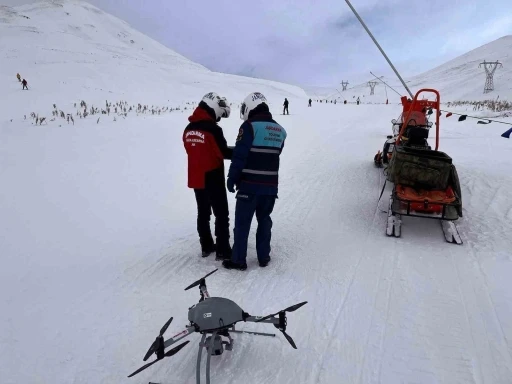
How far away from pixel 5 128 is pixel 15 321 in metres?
8.79

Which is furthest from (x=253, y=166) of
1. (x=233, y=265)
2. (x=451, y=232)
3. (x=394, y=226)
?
(x=451, y=232)

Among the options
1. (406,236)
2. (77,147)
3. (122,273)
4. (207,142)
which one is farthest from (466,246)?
(77,147)

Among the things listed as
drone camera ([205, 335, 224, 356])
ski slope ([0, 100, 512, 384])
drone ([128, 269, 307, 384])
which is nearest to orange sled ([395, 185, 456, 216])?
ski slope ([0, 100, 512, 384])

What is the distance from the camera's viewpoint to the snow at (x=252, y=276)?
2.96 m

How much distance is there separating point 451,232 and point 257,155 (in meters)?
3.30

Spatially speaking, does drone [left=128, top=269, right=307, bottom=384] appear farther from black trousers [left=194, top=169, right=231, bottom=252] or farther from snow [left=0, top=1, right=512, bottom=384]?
black trousers [left=194, top=169, right=231, bottom=252]

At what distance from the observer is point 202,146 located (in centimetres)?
427

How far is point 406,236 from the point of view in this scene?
17.8ft

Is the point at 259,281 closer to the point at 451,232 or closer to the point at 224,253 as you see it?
the point at 224,253

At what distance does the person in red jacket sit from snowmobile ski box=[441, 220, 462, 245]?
127 inches

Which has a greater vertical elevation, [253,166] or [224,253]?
[253,166]

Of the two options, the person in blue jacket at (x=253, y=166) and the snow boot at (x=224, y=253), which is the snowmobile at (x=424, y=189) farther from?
the snow boot at (x=224, y=253)

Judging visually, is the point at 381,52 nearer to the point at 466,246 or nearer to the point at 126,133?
the point at 466,246

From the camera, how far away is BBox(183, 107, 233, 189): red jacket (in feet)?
13.9
